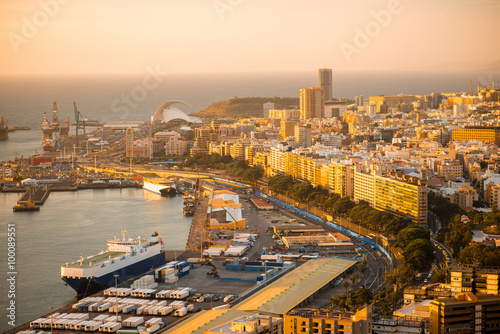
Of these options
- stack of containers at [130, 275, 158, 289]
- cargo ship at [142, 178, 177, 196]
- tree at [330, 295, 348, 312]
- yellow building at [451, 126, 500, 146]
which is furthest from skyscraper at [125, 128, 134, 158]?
tree at [330, 295, 348, 312]

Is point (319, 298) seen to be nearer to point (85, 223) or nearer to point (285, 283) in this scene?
point (285, 283)

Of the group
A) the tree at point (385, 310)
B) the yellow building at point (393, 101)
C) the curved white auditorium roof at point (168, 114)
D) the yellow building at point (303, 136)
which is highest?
the yellow building at point (393, 101)

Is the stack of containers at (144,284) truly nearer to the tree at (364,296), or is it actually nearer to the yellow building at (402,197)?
the tree at (364,296)

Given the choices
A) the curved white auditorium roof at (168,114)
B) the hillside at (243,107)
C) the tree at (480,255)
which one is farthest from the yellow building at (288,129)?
the tree at (480,255)

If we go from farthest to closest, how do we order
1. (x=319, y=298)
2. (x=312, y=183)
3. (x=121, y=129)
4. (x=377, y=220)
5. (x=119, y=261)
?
(x=121, y=129) → (x=312, y=183) → (x=377, y=220) → (x=119, y=261) → (x=319, y=298)

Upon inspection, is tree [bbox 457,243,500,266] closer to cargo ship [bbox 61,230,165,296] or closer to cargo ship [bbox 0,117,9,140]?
cargo ship [bbox 61,230,165,296]

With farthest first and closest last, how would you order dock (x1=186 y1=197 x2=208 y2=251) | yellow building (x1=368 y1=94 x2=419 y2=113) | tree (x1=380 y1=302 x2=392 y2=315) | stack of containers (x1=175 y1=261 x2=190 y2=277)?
yellow building (x1=368 y1=94 x2=419 y2=113)
dock (x1=186 y1=197 x2=208 y2=251)
stack of containers (x1=175 y1=261 x2=190 y2=277)
tree (x1=380 y1=302 x2=392 y2=315)

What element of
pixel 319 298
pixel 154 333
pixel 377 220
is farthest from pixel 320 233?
pixel 154 333
